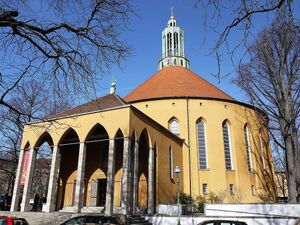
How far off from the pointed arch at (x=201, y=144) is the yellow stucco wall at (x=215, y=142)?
0.36m

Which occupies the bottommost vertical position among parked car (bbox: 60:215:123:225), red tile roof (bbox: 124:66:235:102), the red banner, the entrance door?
parked car (bbox: 60:215:123:225)

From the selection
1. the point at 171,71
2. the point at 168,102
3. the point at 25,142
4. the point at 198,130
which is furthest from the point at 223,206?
the point at 171,71

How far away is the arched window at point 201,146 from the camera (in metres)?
29.1

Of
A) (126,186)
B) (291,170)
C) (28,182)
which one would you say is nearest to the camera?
(126,186)

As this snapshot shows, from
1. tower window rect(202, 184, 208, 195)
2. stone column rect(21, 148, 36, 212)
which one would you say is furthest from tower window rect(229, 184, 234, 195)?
stone column rect(21, 148, 36, 212)

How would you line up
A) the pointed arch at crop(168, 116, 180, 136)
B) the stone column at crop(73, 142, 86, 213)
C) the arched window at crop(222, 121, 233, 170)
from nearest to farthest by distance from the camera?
the stone column at crop(73, 142, 86, 213) → the arched window at crop(222, 121, 233, 170) → the pointed arch at crop(168, 116, 180, 136)

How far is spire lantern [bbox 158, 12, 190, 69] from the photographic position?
1860 inches

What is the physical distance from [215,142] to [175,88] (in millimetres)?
7658

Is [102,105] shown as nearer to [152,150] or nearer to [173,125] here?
[152,150]

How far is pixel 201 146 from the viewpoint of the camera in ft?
97.5

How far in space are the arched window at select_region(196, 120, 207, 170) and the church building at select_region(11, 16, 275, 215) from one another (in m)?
0.10

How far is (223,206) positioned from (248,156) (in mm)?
13602

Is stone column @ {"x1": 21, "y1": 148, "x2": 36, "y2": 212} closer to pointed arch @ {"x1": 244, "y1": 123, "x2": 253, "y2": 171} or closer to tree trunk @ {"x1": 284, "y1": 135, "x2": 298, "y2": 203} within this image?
tree trunk @ {"x1": 284, "y1": 135, "x2": 298, "y2": 203}

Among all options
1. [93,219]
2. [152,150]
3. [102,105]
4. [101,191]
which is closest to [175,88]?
[102,105]
